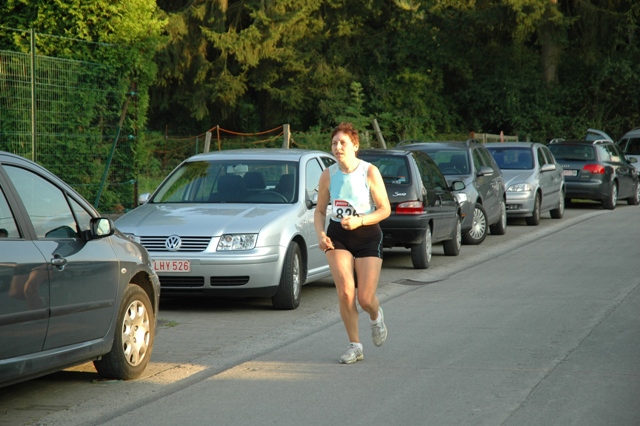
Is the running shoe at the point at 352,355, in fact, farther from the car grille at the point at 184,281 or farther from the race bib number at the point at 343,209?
the car grille at the point at 184,281

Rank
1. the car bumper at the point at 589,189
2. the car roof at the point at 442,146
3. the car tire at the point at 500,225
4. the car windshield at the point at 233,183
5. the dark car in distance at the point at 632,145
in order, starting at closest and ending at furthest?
the car windshield at the point at 233,183, the car roof at the point at 442,146, the car tire at the point at 500,225, the car bumper at the point at 589,189, the dark car in distance at the point at 632,145

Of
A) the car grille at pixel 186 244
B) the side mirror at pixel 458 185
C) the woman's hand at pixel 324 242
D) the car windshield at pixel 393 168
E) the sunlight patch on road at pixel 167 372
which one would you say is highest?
the car windshield at pixel 393 168

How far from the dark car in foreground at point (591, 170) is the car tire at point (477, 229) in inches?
357

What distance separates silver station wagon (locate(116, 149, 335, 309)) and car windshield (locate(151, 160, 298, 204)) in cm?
1

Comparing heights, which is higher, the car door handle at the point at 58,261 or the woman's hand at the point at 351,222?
the woman's hand at the point at 351,222

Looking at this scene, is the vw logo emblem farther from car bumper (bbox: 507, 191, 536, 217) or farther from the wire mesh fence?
car bumper (bbox: 507, 191, 536, 217)

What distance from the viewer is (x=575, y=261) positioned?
49.5ft

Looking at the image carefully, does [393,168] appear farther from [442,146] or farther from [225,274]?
[225,274]

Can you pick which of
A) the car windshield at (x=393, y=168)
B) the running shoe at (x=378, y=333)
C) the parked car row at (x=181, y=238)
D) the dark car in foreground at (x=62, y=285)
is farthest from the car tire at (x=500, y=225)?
the dark car in foreground at (x=62, y=285)

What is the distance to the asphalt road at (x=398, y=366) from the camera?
633 centimetres

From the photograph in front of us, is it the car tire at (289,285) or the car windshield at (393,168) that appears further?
the car windshield at (393,168)

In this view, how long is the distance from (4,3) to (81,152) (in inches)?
182

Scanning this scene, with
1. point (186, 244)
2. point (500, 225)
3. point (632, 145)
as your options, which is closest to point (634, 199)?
point (632, 145)

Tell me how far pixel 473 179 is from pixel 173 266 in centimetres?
871
